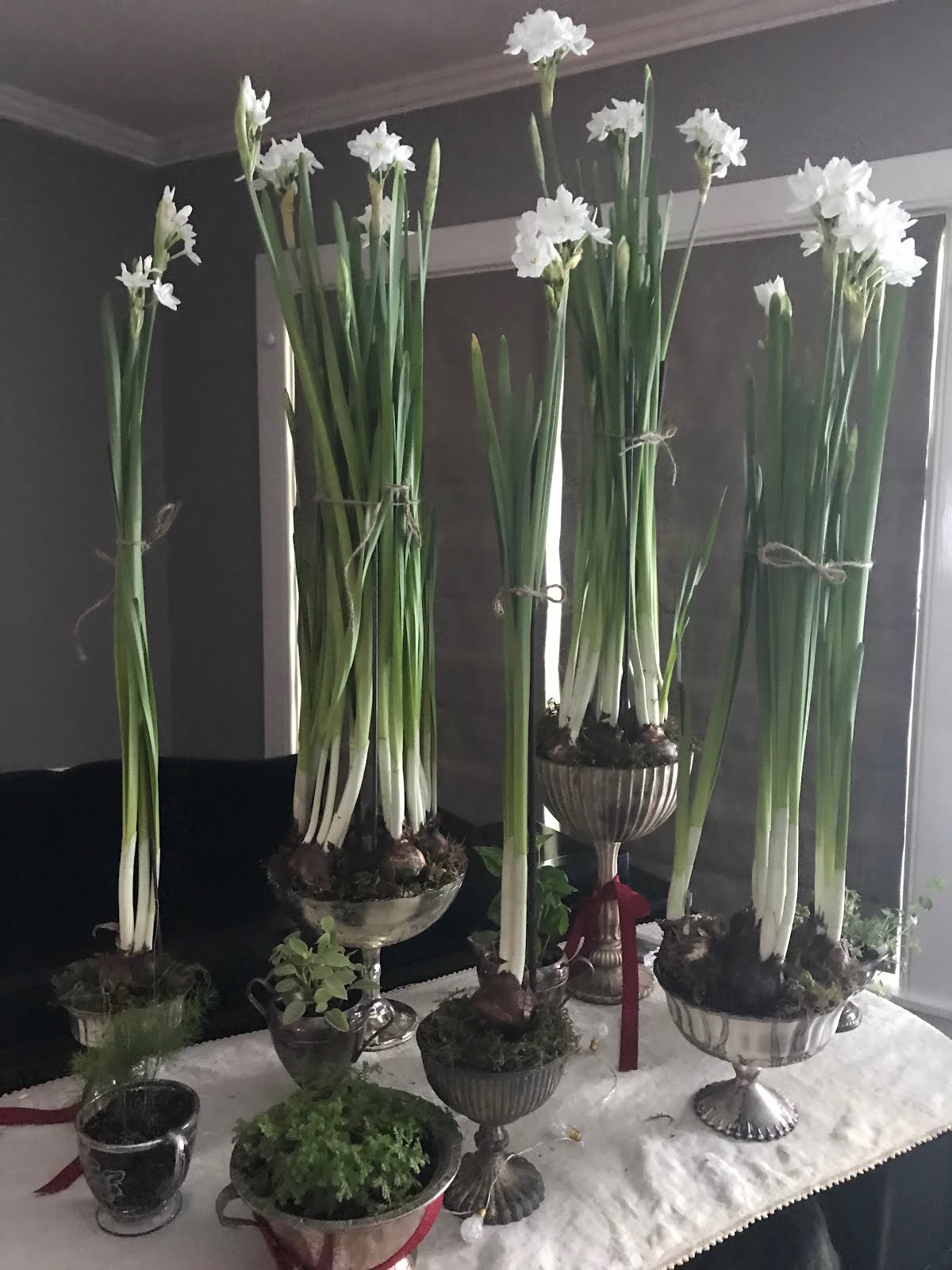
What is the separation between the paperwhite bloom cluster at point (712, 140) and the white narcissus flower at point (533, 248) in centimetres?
26

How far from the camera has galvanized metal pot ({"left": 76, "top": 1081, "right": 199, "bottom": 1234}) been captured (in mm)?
725

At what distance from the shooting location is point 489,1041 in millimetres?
753

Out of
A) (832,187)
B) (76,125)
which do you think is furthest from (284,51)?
(832,187)

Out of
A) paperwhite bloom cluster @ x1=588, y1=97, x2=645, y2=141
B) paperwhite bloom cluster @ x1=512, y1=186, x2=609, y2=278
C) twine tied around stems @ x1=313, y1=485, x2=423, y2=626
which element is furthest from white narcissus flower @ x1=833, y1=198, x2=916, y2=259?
twine tied around stems @ x1=313, y1=485, x2=423, y2=626

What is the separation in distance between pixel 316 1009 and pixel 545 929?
30cm

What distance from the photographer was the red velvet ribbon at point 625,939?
3.18 feet

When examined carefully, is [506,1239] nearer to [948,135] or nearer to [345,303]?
[345,303]

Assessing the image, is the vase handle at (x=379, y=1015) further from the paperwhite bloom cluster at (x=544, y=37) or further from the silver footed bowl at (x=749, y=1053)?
the paperwhite bloom cluster at (x=544, y=37)

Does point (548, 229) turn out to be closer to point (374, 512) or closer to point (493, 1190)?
point (374, 512)

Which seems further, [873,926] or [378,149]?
[873,926]

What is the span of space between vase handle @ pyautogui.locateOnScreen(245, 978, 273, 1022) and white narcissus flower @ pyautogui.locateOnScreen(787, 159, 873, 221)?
764 millimetres

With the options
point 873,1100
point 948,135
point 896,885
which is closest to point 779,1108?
point 873,1100

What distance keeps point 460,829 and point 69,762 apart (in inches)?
52.5

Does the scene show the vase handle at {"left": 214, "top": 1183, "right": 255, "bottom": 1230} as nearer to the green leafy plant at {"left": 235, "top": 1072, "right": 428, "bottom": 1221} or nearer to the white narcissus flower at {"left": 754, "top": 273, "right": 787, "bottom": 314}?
the green leafy plant at {"left": 235, "top": 1072, "right": 428, "bottom": 1221}
